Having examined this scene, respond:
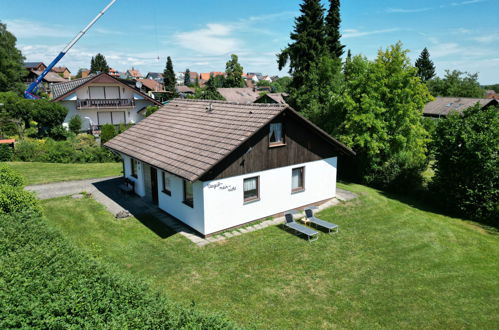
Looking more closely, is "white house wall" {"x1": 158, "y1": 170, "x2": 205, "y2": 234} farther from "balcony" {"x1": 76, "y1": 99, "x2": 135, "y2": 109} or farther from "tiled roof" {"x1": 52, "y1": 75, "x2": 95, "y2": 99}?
"tiled roof" {"x1": 52, "y1": 75, "x2": 95, "y2": 99}

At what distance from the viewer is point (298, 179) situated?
17750mm

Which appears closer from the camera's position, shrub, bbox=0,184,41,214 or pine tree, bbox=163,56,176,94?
shrub, bbox=0,184,41,214

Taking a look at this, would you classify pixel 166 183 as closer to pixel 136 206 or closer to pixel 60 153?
pixel 136 206

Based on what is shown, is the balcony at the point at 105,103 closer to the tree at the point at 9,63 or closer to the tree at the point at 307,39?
the tree at the point at 307,39

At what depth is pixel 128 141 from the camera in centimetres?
1970

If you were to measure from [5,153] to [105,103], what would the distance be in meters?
16.4

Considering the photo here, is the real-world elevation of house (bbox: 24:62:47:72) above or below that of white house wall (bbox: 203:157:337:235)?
above

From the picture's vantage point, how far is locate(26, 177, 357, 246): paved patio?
586 inches

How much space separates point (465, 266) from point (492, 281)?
1089 millimetres

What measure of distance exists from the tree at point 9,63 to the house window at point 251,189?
2667 inches

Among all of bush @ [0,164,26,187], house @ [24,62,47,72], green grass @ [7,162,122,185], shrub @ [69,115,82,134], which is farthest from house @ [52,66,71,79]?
bush @ [0,164,26,187]

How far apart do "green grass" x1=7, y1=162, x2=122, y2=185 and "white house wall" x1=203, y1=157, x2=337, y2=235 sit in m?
13.1

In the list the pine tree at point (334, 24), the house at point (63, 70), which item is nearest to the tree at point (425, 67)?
the pine tree at point (334, 24)

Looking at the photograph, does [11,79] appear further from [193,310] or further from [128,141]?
[193,310]
